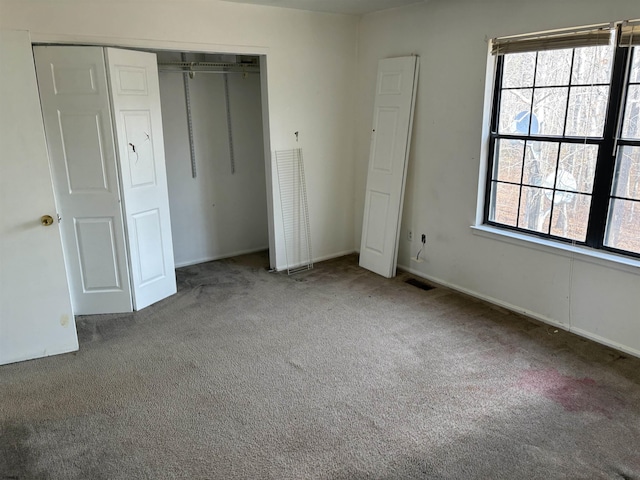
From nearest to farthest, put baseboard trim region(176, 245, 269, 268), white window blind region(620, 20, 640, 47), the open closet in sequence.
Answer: white window blind region(620, 20, 640, 47) → the open closet → baseboard trim region(176, 245, 269, 268)

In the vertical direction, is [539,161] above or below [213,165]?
above

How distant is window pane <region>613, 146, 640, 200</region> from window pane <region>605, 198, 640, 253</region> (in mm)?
Answer: 62

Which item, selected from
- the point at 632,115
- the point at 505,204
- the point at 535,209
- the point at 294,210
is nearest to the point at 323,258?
the point at 294,210

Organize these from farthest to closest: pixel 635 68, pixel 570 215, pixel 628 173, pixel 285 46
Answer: pixel 285 46
pixel 570 215
pixel 628 173
pixel 635 68

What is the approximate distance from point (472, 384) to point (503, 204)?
1707mm

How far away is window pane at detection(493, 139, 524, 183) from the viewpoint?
378 centimetres

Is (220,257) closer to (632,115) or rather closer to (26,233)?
(26,233)

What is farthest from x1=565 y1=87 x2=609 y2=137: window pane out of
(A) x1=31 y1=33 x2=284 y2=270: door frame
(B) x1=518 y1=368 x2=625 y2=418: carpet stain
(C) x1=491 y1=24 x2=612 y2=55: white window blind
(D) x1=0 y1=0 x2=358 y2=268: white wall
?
(A) x1=31 y1=33 x2=284 y2=270: door frame

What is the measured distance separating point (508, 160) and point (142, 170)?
9.90 ft

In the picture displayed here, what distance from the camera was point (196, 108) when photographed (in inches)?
193

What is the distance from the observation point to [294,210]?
4.95 m

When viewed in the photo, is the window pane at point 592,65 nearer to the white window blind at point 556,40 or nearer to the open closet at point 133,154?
the white window blind at point 556,40

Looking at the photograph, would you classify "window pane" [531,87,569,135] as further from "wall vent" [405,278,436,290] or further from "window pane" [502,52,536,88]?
"wall vent" [405,278,436,290]

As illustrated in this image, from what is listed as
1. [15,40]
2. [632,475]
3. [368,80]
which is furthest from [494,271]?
[15,40]
